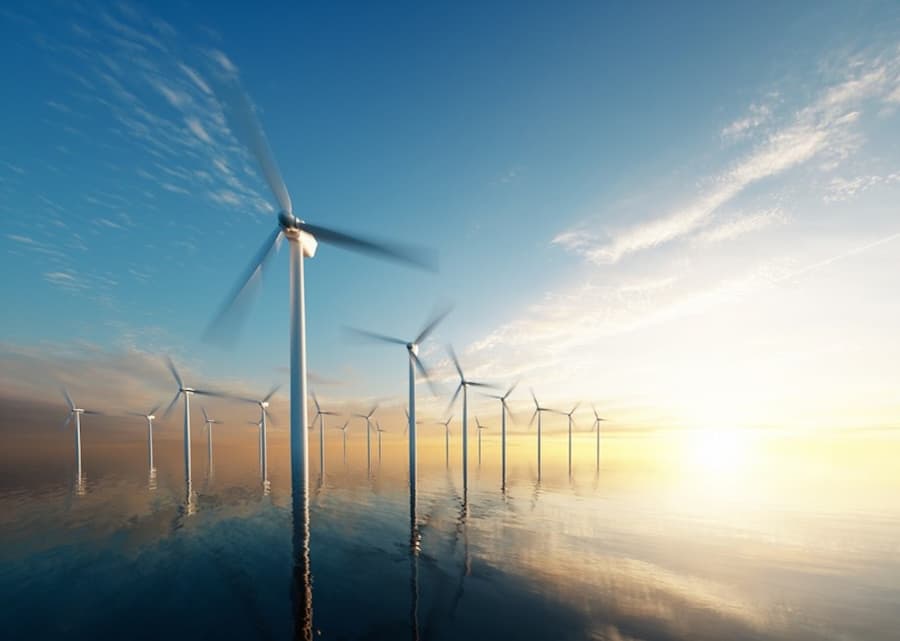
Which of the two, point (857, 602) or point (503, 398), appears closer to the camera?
point (857, 602)

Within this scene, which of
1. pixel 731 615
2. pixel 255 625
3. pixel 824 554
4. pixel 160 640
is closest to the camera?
pixel 160 640

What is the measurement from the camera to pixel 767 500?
77.7 m

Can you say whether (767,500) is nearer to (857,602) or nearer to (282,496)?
(857,602)

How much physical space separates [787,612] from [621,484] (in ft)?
259

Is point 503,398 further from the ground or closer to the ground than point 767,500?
further from the ground

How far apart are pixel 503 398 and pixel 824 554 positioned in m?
94.6

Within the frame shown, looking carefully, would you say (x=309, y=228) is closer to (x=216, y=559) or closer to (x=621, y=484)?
(x=216, y=559)

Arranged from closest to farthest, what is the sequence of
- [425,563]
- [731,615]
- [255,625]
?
[255,625] → [731,615] → [425,563]

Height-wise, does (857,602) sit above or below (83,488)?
above

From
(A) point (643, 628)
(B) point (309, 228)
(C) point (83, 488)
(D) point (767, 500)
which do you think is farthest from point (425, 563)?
(C) point (83, 488)

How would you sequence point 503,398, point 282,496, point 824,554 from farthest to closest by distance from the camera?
point 503,398 < point 282,496 < point 824,554

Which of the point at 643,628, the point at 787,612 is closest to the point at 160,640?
the point at 643,628

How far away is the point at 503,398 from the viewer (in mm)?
130750

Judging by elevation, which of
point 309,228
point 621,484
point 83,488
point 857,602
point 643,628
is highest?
point 309,228
